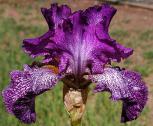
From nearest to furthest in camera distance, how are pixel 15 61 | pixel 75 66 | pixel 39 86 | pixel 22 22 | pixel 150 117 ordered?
1. pixel 39 86
2. pixel 75 66
3. pixel 150 117
4. pixel 15 61
5. pixel 22 22

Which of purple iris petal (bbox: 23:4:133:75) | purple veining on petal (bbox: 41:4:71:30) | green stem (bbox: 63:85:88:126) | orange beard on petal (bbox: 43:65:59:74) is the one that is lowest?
green stem (bbox: 63:85:88:126)

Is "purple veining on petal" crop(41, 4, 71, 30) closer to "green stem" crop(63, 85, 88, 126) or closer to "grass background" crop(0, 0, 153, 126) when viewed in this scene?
"green stem" crop(63, 85, 88, 126)

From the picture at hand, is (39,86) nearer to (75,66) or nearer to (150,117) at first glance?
(75,66)

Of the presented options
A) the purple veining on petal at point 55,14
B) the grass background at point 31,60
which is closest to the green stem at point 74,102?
the purple veining on petal at point 55,14

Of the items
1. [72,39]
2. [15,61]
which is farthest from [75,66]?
[15,61]

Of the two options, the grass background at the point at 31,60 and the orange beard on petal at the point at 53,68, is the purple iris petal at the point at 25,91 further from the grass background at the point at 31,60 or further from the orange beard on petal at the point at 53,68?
the grass background at the point at 31,60

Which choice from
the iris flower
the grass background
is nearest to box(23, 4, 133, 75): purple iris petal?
the iris flower
